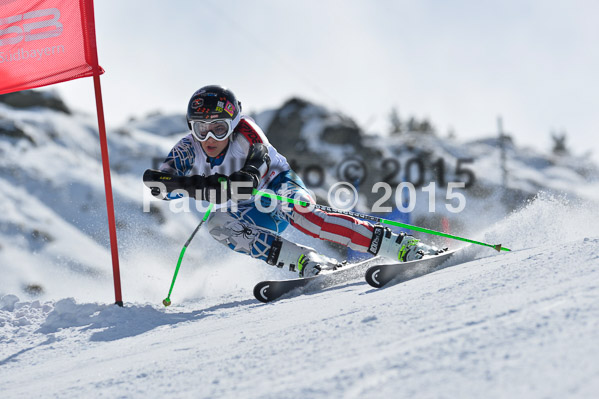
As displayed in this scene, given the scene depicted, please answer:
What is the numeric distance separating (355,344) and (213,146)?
2.83 m

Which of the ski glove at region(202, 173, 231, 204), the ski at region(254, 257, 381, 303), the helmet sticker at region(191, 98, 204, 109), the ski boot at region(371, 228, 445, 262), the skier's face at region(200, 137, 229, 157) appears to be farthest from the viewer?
the skier's face at region(200, 137, 229, 157)

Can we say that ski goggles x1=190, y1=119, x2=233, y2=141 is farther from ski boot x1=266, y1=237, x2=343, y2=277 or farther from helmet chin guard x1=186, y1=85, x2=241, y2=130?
ski boot x1=266, y1=237, x2=343, y2=277

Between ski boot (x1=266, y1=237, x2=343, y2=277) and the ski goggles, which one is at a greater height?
the ski goggles

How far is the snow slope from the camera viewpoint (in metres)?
1.55

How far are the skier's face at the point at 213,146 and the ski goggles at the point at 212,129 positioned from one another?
0.18 feet

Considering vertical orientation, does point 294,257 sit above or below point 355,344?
above

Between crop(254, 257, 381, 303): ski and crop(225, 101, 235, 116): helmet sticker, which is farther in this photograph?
crop(225, 101, 235, 116): helmet sticker

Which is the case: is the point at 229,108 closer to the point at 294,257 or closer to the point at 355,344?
the point at 294,257

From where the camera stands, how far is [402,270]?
3852 mm

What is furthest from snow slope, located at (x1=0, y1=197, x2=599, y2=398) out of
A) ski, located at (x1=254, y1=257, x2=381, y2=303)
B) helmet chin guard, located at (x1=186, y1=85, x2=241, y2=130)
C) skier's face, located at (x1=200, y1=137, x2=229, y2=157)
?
helmet chin guard, located at (x1=186, y1=85, x2=241, y2=130)

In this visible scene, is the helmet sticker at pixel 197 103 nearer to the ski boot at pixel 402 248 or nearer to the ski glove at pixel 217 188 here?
the ski glove at pixel 217 188

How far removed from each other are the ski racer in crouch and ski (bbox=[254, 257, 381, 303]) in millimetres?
132

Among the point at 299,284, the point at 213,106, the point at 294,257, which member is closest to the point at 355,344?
the point at 299,284

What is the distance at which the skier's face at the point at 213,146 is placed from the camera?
4574 millimetres
